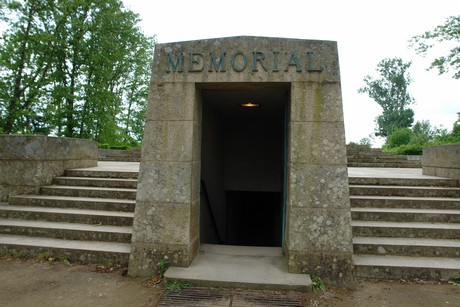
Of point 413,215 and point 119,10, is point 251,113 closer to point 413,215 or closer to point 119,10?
point 413,215

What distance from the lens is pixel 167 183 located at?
144 inches

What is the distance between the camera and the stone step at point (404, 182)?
535cm

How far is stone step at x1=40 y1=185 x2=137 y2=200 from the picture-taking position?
5195mm

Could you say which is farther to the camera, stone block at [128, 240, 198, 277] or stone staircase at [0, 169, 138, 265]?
stone staircase at [0, 169, 138, 265]

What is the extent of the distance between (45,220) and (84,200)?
672mm

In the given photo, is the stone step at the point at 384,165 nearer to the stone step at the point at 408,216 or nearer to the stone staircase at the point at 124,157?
the stone step at the point at 408,216

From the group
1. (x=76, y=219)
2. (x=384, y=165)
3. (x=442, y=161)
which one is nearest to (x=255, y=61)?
(x=76, y=219)

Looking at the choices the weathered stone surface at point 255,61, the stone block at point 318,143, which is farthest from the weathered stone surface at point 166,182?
the stone block at point 318,143

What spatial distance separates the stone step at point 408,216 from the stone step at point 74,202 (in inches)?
154

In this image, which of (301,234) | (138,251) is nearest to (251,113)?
(301,234)

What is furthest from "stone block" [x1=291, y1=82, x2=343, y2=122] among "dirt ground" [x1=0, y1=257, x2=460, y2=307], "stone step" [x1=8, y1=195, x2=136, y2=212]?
"stone step" [x1=8, y1=195, x2=136, y2=212]

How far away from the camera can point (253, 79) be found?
3.66 meters

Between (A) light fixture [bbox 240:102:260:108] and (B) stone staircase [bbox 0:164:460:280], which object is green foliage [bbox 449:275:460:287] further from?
(A) light fixture [bbox 240:102:260:108]

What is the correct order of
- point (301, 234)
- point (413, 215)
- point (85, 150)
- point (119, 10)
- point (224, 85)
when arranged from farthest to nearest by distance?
point (119, 10) < point (85, 150) < point (413, 215) < point (224, 85) < point (301, 234)
